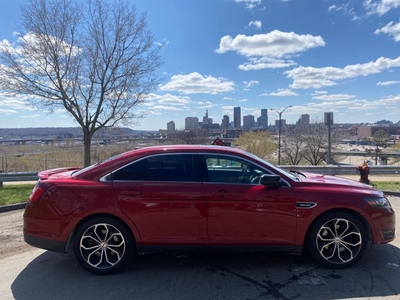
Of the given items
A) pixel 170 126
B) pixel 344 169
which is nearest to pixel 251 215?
pixel 344 169

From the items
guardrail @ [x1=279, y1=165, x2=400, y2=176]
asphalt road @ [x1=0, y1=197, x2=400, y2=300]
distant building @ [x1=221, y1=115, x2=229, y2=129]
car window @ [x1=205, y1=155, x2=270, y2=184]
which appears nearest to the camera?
asphalt road @ [x1=0, y1=197, x2=400, y2=300]

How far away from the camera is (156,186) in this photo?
3.64 m

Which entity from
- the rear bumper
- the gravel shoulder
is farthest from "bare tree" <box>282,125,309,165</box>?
the rear bumper

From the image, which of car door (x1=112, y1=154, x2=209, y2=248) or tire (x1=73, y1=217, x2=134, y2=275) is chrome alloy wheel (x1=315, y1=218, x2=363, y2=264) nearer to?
car door (x1=112, y1=154, x2=209, y2=248)

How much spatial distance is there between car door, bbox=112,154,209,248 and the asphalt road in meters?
0.41

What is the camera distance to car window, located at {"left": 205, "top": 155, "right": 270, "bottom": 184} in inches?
148

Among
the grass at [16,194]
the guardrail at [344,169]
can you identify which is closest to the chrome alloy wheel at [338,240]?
the grass at [16,194]

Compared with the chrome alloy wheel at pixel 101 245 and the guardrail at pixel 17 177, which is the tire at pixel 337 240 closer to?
the chrome alloy wheel at pixel 101 245

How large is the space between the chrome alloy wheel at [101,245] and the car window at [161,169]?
67 centimetres

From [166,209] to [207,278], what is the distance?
0.95 metres

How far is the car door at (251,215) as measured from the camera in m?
3.59

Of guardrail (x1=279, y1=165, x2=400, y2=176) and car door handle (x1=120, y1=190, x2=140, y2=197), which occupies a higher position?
car door handle (x1=120, y1=190, x2=140, y2=197)

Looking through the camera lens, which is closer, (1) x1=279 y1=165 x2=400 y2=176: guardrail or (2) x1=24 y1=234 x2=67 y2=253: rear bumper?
(2) x1=24 y1=234 x2=67 y2=253: rear bumper

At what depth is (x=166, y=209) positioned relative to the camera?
11.8ft
